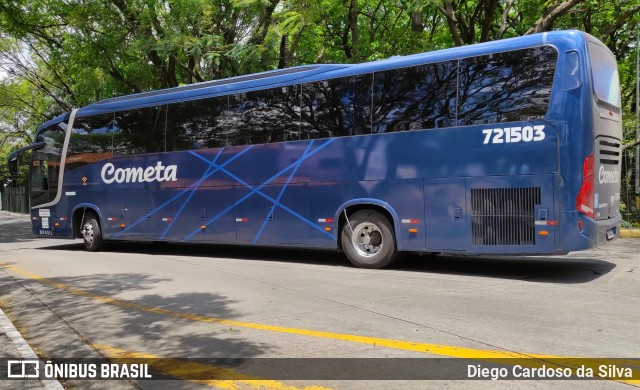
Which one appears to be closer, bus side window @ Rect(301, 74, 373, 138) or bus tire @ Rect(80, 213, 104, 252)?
bus side window @ Rect(301, 74, 373, 138)

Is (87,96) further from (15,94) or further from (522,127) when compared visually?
(522,127)

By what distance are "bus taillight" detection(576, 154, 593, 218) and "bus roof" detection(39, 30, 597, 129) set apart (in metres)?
1.77

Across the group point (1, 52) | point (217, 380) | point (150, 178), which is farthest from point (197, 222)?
point (1, 52)

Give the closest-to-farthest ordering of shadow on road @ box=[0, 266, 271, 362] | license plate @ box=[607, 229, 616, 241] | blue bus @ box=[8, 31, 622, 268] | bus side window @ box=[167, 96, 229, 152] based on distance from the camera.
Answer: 1. shadow on road @ box=[0, 266, 271, 362]
2. blue bus @ box=[8, 31, 622, 268]
3. license plate @ box=[607, 229, 616, 241]
4. bus side window @ box=[167, 96, 229, 152]

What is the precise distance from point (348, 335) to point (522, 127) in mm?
4700

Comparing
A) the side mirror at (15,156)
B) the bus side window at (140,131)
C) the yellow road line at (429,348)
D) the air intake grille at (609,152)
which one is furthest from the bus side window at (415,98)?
the side mirror at (15,156)

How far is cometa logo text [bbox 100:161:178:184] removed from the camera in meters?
13.0

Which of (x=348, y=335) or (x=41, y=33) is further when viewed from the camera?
(x=41, y=33)

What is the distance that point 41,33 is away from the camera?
2250 cm

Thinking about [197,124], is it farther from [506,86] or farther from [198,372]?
[198,372]

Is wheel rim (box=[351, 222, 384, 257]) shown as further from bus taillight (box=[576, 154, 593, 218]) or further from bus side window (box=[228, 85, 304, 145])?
bus taillight (box=[576, 154, 593, 218])

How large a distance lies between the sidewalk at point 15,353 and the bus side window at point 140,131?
7051 millimetres

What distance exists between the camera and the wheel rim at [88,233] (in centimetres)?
1471

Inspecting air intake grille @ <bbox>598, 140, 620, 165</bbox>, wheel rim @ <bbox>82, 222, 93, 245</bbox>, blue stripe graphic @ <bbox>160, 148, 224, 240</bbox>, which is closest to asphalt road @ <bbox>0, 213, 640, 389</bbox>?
air intake grille @ <bbox>598, 140, 620, 165</bbox>
